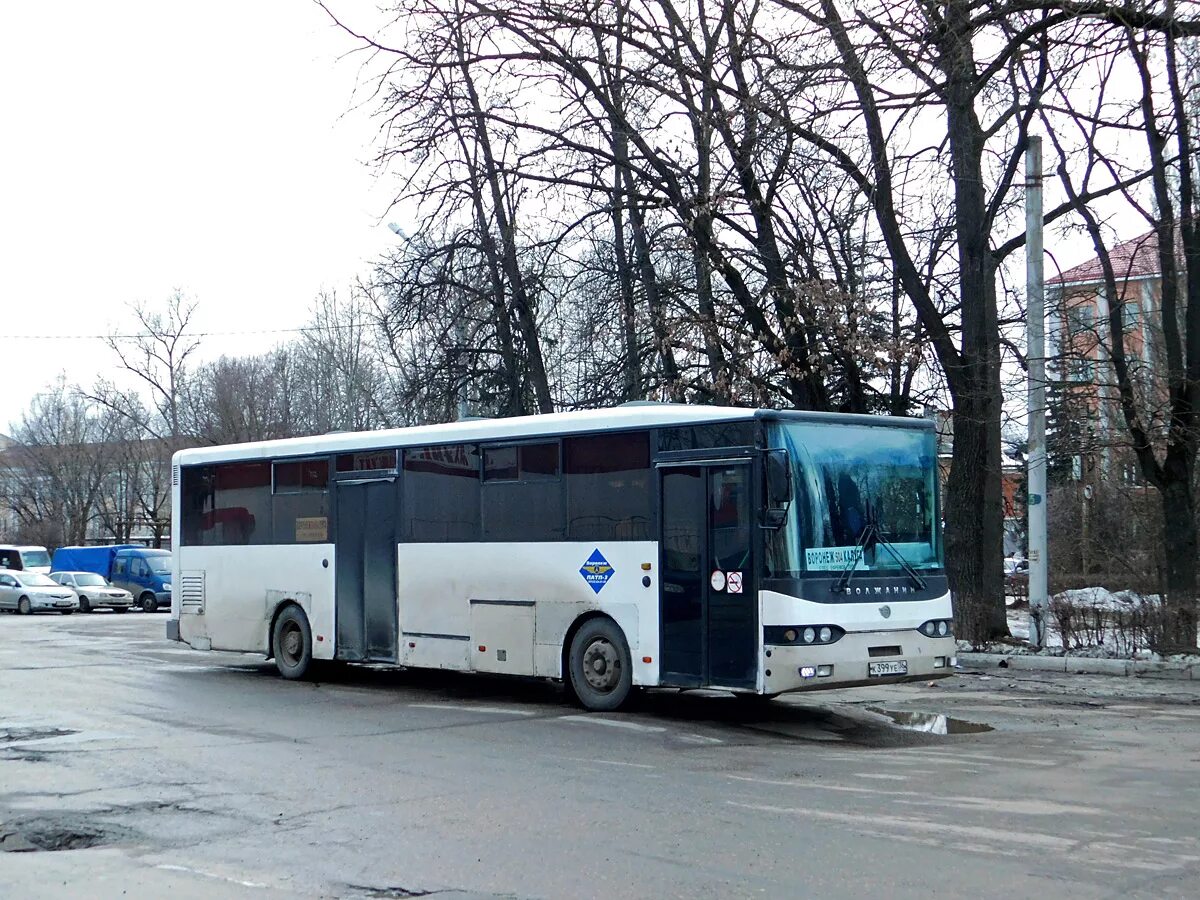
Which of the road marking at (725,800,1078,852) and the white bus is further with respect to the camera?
the white bus

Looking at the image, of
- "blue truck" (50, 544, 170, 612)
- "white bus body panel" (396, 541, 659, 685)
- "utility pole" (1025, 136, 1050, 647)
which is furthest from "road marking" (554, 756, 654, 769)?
"blue truck" (50, 544, 170, 612)

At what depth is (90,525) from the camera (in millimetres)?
89938

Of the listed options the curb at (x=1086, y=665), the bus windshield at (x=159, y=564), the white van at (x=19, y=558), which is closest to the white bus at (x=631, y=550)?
the curb at (x=1086, y=665)

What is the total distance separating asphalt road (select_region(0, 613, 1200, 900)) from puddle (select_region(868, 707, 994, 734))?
16cm

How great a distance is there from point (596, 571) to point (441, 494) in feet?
9.50

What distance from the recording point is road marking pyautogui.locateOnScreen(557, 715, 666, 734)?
12.7 metres

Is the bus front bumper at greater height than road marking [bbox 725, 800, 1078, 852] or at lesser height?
greater

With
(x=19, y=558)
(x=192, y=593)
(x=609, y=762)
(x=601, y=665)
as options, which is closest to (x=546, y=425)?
(x=601, y=665)

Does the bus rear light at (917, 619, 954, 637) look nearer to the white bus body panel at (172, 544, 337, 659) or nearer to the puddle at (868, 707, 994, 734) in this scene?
the puddle at (868, 707, 994, 734)

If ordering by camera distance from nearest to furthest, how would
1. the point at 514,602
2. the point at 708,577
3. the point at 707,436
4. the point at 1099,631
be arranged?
the point at 708,577, the point at 707,436, the point at 514,602, the point at 1099,631

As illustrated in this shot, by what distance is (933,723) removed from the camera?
1323 centimetres

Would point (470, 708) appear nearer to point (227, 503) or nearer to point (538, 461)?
point (538, 461)

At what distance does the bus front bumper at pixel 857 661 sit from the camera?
12156 mm

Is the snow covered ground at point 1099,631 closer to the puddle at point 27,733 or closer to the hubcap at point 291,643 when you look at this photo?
the hubcap at point 291,643
